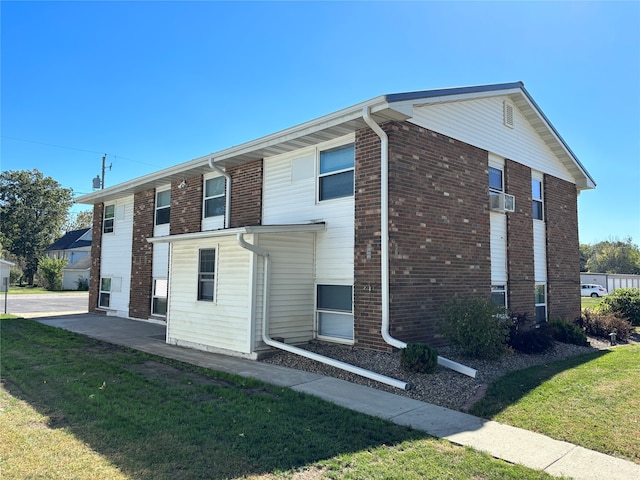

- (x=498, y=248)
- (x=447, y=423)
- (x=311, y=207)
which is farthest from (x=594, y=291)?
(x=447, y=423)

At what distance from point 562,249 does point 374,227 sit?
26.7 ft

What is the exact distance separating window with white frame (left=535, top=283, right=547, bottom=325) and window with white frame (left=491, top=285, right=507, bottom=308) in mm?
1915

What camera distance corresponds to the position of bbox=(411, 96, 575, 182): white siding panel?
955 cm

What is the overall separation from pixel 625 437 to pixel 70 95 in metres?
18.6

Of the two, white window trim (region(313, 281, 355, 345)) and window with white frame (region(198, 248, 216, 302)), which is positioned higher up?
window with white frame (region(198, 248, 216, 302))

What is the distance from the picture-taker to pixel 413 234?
344 inches

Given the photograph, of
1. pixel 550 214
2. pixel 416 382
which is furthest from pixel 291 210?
pixel 550 214

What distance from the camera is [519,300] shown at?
1147 centimetres

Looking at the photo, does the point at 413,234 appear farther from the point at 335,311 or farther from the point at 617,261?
the point at 617,261

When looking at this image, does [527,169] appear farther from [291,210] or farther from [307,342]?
[307,342]

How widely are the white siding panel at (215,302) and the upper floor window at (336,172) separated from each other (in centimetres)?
231

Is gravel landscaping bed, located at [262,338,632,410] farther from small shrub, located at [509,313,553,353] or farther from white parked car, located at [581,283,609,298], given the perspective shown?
white parked car, located at [581,283,609,298]

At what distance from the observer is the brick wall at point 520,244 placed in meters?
11.3

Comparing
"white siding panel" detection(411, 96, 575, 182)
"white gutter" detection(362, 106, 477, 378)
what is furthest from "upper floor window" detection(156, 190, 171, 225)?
"white siding panel" detection(411, 96, 575, 182)
